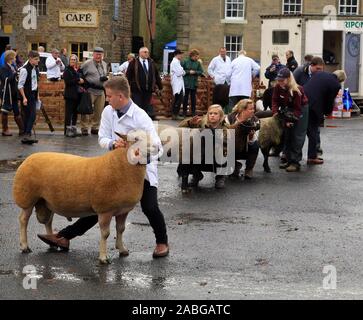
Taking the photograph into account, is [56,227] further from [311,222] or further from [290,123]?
[290,123]

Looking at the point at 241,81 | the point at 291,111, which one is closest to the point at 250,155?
the point at 291,111

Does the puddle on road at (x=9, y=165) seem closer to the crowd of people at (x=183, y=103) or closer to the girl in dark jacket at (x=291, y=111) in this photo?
the crowd of people at (x=183, y=103)

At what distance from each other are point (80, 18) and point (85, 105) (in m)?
23.1

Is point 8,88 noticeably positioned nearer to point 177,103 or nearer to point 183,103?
point 177,103

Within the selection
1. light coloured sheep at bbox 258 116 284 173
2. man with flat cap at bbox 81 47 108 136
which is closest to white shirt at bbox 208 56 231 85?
man with flat cap at bbox 81 47 108 136

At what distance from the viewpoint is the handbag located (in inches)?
764

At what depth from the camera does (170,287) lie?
303 inches

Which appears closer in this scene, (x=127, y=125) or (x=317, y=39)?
(x=127, y=125)

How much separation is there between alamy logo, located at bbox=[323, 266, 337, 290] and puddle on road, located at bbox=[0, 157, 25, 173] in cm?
760

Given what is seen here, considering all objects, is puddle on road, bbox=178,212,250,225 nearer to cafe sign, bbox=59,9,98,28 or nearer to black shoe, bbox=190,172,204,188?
black shoe, bbox=190,172,204,188

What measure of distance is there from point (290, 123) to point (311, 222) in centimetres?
434

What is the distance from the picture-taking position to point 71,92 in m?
19.5
